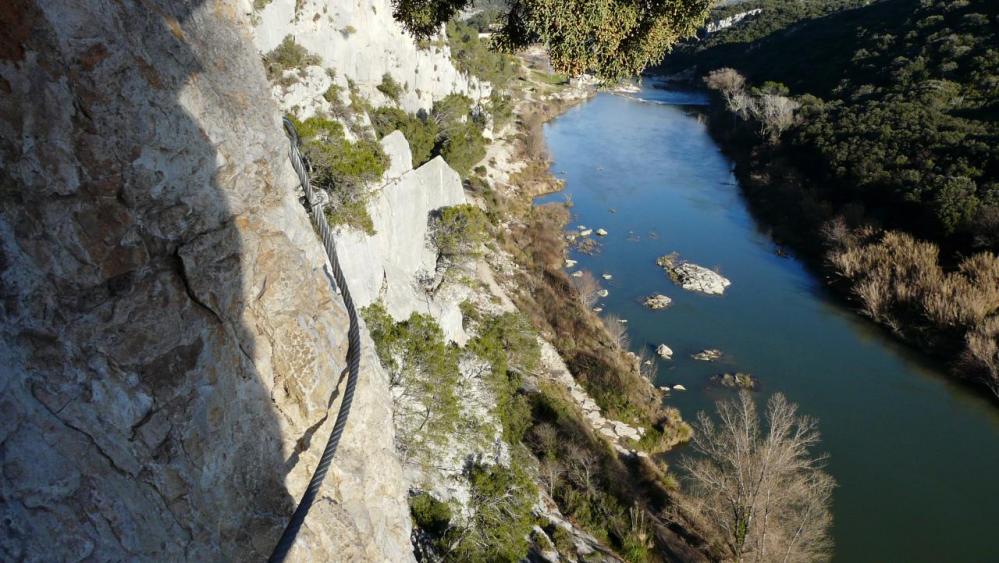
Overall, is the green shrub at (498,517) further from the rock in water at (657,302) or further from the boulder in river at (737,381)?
the rock in water at (657,302)

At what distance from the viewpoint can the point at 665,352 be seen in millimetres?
19656

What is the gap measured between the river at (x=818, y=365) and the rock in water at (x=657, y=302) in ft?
1.07

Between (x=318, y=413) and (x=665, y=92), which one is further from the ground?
(x=318, y=413)

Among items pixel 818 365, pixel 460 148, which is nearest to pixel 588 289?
pixel 818 365

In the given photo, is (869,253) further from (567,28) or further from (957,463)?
(567,28)

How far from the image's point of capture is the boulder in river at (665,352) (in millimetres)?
19562

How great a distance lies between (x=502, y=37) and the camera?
228 inches

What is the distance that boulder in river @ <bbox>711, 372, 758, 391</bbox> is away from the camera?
18062mm

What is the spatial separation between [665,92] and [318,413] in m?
72.2

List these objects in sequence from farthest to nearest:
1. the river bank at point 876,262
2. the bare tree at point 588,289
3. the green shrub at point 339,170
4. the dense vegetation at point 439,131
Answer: the bare tree at point 588,289 → the dense vegetation at point 439,131 → the river bank at point 876,262 → the green shrub at point 339,170

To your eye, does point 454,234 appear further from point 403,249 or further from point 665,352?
point 665,352

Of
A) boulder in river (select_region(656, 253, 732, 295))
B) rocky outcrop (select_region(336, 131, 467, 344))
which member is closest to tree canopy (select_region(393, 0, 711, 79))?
rocky outcrop (select_region(336, 131, 467, 344))

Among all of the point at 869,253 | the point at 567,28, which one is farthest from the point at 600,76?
the point at 869,253

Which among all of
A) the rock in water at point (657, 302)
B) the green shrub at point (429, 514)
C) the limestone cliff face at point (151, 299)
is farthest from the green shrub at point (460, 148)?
the limestone cliff face at point (151, 299)
